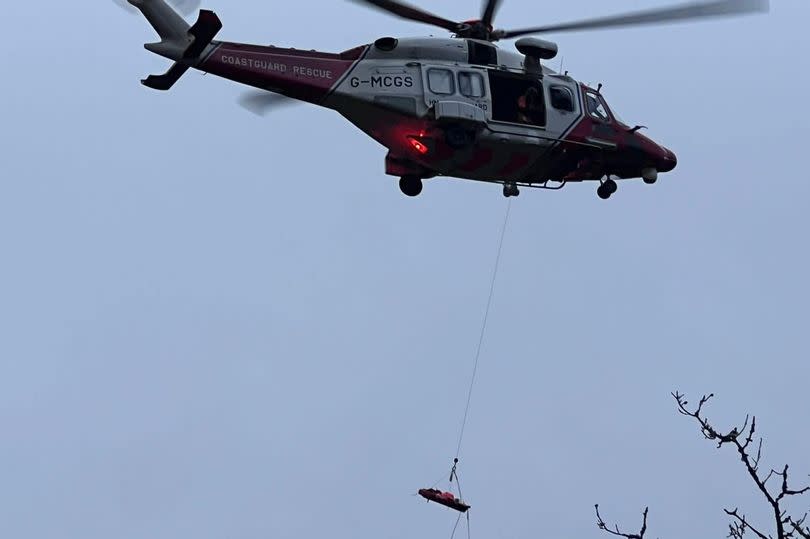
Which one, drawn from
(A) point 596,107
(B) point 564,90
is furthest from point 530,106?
(A) point 596,107

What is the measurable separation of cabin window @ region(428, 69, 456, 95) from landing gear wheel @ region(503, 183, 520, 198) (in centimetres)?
195

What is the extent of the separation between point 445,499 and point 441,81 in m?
6.86

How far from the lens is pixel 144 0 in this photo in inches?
806

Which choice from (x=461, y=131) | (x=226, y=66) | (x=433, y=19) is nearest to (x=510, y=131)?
(x=461, y=131)

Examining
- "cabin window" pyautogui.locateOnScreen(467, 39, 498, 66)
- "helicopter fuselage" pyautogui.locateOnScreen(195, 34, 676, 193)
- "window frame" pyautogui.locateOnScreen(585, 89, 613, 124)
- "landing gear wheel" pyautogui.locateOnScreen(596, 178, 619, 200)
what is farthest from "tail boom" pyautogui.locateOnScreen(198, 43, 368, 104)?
"landing gear wheel" pyautogui.locateOnScreen(596, 178, 619, 200)

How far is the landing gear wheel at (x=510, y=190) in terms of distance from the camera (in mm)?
22891

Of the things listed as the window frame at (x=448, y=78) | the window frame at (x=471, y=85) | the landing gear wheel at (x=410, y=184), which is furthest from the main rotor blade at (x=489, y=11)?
the landing gear wheel at (x=410, y=184)

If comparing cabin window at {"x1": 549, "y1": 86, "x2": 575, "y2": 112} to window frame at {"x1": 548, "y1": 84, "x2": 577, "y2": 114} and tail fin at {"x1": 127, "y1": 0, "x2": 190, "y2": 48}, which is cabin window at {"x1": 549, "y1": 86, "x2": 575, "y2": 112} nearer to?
window frame at {"x1": 548, "y1": 84, "x2": 577, "y2": 114}

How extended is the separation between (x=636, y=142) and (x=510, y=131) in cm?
323

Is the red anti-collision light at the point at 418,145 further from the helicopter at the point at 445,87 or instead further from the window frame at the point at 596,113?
the window frame at the point at 596,113

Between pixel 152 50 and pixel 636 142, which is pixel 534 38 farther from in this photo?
pixel 152 50

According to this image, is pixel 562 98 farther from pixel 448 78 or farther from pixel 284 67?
pixel 284 67

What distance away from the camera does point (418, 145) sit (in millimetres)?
22047

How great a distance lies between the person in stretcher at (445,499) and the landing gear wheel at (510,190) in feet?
18.4
